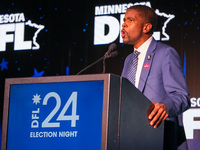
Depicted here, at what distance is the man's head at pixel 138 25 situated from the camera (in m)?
2.47

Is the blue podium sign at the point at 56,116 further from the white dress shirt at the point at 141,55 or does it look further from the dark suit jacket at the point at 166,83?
the white dress shirt at the point at 141,55

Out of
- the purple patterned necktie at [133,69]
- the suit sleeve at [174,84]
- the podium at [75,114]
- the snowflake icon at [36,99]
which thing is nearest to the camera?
the podium at [75,114]

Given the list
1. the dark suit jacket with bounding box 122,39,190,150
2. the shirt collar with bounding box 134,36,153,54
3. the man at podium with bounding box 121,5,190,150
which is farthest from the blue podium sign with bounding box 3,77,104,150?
the shirt collar with bounding box 134,36,153,54

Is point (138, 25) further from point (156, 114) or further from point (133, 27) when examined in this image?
point (156, 114)

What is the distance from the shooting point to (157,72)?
7.20 feet

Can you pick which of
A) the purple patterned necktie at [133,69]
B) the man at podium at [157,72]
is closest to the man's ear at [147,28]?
the man at podium at [157,72]

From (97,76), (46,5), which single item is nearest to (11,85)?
(97,76)

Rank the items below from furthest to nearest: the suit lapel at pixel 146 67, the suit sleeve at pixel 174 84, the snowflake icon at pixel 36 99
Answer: the suit lapel at pixel 146 67 < the suit sleeve at pixel 174 84 < the snowflake icon at pixel 36 99

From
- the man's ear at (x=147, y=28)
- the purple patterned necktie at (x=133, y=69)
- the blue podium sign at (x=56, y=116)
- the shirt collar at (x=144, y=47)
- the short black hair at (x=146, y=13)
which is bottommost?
the blue podium sign at (x=56, y=116)

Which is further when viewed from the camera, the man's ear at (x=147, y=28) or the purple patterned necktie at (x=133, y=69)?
the man's ear at (x=147, y=28)

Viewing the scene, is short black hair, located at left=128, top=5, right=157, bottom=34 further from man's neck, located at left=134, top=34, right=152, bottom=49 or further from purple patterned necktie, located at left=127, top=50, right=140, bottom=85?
purple patterned necktie, located at left=127, top=50, right=140, bottom=85

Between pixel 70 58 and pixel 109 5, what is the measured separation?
0.70 metres

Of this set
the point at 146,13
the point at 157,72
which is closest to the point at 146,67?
the point at 157,72

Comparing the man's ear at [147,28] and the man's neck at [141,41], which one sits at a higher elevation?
the man's ear at [147,28]
